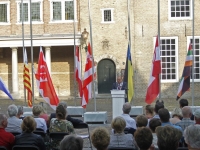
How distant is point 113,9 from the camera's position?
95.3ft

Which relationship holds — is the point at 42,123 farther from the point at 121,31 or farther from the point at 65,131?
the point at 121,31

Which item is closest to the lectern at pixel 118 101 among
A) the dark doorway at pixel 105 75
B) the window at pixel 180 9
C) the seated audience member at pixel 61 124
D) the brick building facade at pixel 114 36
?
the seated audience member at pixel 61 124

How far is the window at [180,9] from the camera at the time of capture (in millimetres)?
28641

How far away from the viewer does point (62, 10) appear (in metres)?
29.7

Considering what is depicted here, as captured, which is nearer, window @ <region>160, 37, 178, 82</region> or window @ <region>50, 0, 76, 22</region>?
window @ <region>160, 37, 178, 82</region>


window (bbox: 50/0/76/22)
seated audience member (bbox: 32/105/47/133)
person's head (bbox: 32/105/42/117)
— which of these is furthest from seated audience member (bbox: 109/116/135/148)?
window (bbox: 50/0/76/22)

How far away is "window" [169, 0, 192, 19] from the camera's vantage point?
2864 centimetres

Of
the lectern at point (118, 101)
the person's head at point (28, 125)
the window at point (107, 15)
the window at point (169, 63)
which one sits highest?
the window at point (107, 15)

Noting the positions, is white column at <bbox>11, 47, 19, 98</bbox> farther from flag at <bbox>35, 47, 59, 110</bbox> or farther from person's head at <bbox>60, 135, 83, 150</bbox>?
person's head at <bbox>60, 135, 83, 150</bbox>

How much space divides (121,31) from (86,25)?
239cm

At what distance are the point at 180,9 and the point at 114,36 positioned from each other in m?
4.66

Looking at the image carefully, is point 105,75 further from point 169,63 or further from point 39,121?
point 39,121

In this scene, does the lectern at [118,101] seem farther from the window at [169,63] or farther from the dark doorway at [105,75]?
the dark doorway at [105,75]

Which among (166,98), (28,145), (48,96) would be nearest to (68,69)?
(166,98)
